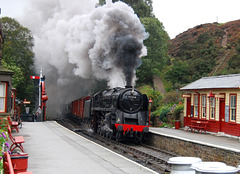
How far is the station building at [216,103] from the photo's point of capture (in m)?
15.4

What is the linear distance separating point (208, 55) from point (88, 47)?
21.6 metres

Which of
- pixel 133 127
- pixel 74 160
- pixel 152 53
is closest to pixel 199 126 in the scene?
pixel 133 127

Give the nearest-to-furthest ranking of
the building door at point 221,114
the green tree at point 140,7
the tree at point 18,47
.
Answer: the building door at point 221,114 → the tree at point 18,47 → the green tree at point 140,7

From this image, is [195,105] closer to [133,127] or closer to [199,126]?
[199,126]

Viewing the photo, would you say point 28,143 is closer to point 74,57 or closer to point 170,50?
point 74,57

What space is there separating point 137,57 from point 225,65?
2413 cm

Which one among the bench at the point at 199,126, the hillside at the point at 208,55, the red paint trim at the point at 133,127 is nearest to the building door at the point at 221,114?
the bench at the point at 199,126

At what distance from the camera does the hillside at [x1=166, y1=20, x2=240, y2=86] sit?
39366mm

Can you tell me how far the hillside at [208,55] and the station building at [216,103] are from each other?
648 inches

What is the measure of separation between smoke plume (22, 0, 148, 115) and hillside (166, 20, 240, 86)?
11.6m

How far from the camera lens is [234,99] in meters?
15.5

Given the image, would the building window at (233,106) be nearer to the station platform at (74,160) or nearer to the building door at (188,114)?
the building door at (188,114)

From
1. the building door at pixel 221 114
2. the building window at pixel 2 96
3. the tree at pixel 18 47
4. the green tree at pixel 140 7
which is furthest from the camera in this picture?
the green tree at pixel 140 7

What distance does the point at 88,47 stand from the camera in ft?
98.2
